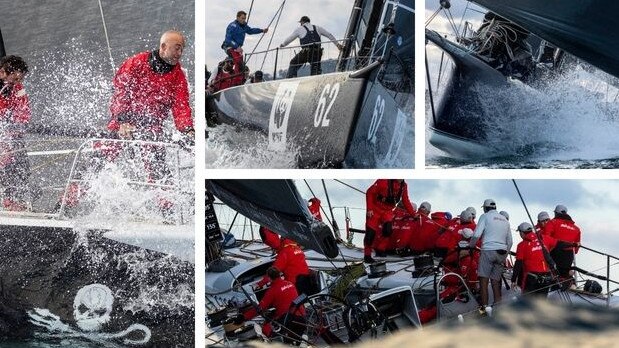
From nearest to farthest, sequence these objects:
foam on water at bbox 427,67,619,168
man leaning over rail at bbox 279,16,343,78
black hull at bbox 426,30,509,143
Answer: man leaning over rail at bbox 279,16,343,78
foam on water at bbox 427,67,619,168
black hull at bbox 426,30,509,143

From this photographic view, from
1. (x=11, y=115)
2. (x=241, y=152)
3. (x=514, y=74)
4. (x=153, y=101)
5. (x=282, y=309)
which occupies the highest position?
(x=514, y=74)

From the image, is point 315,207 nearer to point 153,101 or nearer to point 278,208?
point 278,208

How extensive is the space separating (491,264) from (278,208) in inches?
50.0

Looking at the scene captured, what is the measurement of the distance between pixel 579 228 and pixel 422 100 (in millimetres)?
1251

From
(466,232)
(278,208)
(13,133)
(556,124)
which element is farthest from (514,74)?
(13,133)

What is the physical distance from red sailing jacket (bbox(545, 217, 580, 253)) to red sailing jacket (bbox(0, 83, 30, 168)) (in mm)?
3060

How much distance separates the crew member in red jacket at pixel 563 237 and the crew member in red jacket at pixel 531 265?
61 mm

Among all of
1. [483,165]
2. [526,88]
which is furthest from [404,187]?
[526,88]

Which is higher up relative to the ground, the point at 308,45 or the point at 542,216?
the point at 308,45

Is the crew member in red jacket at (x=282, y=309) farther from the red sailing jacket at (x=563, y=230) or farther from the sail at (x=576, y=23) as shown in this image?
the sail at (x=576, y=23)

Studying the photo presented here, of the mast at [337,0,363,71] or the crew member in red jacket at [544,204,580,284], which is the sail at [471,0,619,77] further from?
the crew member in red jacket at [544,204,580,284]

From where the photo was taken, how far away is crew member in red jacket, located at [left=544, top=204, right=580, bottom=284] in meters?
4.94

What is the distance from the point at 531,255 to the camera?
4.93 meters

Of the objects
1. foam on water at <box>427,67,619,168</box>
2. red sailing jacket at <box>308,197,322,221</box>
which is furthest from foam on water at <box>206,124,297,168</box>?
foam on water at <box>427,67,619,168</box>
